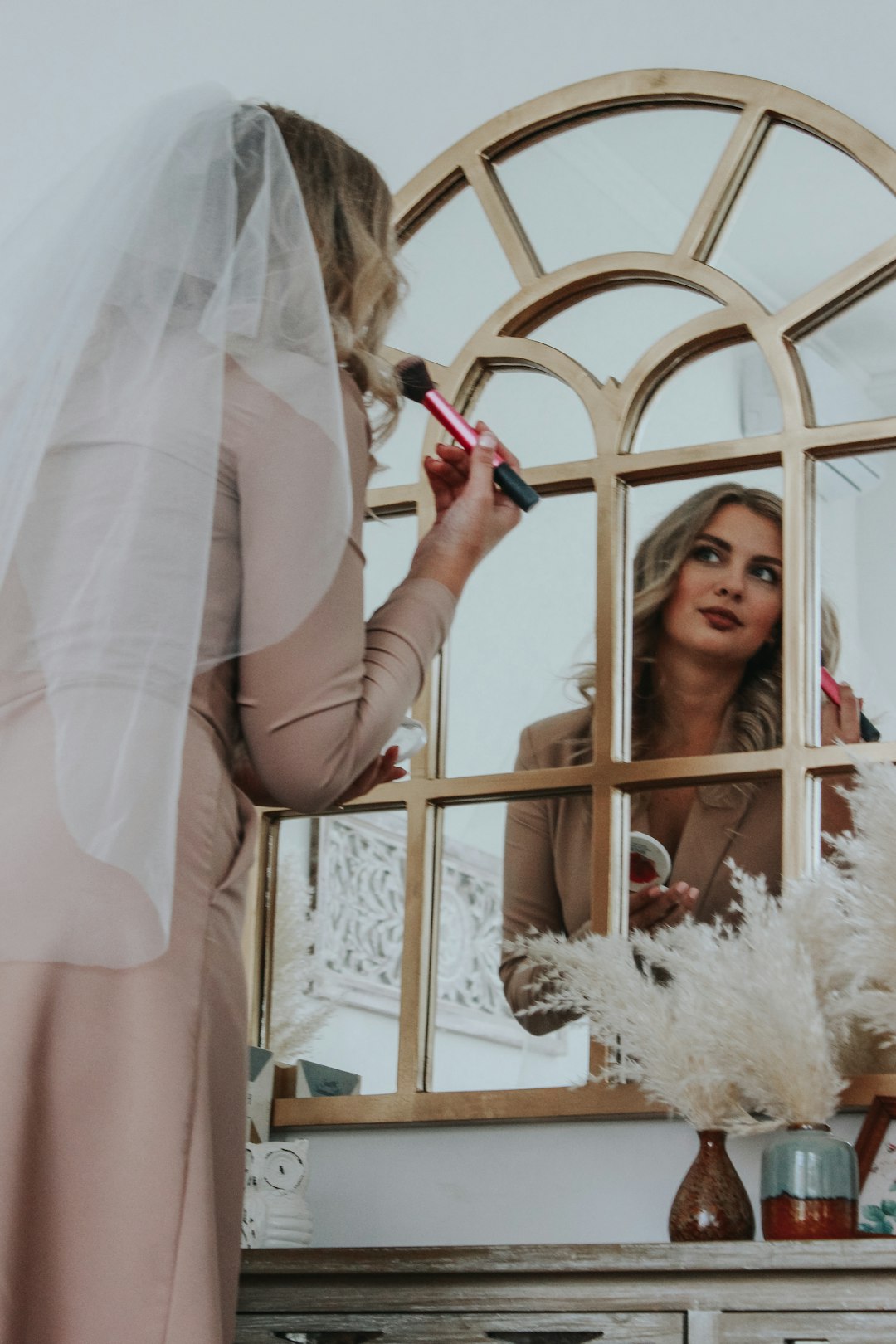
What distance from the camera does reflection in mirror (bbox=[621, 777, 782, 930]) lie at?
1.57m

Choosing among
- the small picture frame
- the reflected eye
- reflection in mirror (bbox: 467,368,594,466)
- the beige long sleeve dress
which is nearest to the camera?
the beige long sleeve dress

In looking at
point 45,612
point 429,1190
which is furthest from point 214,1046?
point 429,1190

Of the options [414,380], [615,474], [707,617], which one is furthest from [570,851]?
[414,380]

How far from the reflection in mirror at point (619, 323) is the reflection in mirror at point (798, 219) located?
0.06 m

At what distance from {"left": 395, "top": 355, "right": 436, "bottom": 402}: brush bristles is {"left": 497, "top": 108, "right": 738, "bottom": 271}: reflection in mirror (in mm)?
406

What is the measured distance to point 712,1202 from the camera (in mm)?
1341

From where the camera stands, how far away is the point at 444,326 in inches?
74.5

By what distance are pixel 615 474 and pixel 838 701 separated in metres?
0.35

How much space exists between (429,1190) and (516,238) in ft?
3.45

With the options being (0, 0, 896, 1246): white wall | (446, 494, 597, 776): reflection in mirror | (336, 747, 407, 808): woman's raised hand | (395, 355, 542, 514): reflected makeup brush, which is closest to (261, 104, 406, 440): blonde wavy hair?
(395, 355, 542, 514): reflected makeup brush

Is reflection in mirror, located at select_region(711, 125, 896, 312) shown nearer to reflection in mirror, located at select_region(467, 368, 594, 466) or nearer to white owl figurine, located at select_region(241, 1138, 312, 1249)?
reflection in mirror, located at select_region(467, 368, 594, 466)

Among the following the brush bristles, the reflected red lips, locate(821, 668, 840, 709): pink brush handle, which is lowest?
locate(821, 668, 840, 709): pink brush handle

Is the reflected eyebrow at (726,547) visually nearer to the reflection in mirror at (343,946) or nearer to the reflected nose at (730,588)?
the reflected nose at (730,588)

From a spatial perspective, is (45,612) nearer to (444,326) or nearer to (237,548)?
(237,548)
